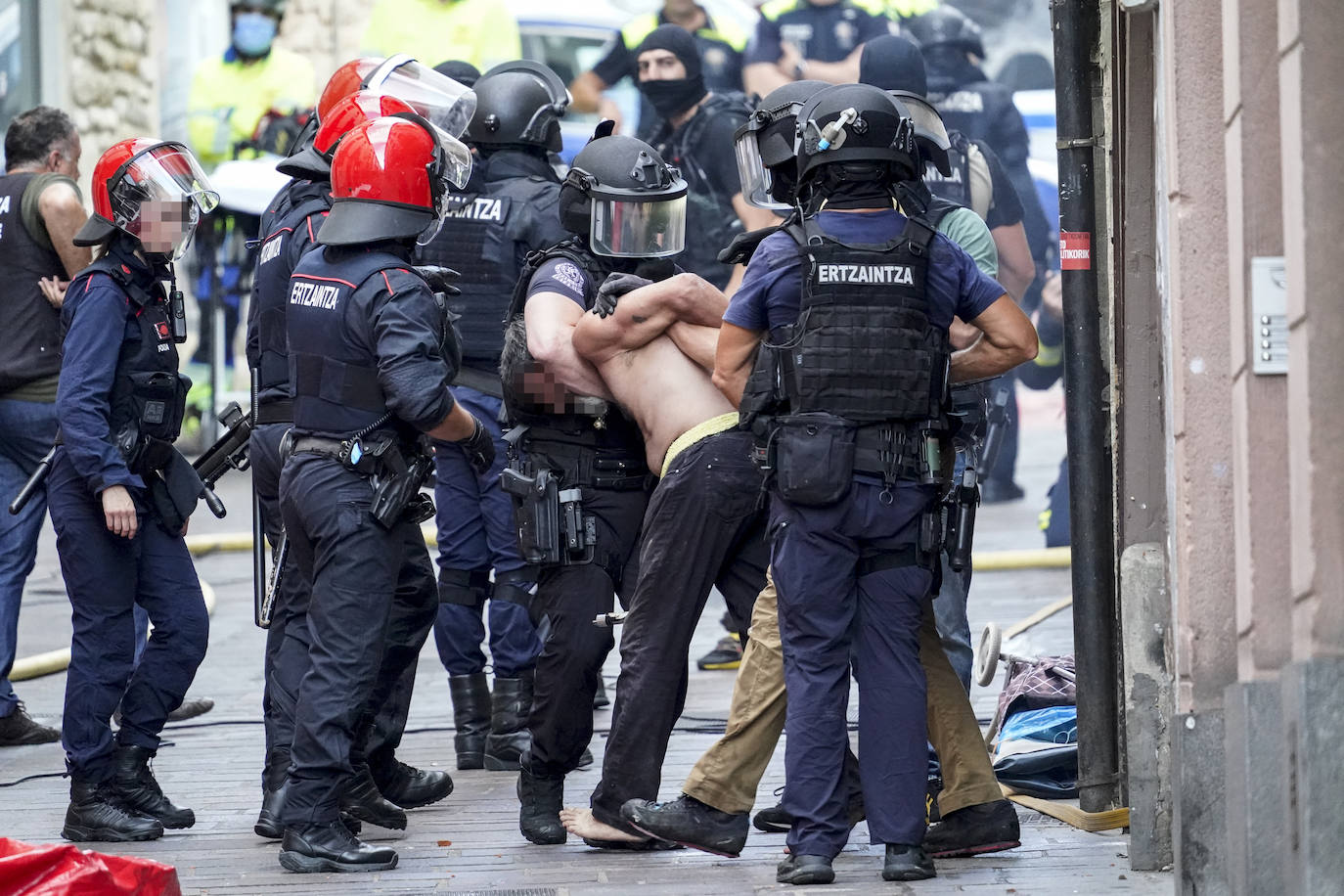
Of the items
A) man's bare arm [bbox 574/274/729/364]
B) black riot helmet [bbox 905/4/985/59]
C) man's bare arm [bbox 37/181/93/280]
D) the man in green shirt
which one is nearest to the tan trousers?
man's bare arm [bbox 574/274/729/364]

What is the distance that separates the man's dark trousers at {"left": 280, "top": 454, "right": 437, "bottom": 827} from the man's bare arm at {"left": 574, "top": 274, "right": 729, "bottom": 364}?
0.75 meters

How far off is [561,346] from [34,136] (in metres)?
3.01

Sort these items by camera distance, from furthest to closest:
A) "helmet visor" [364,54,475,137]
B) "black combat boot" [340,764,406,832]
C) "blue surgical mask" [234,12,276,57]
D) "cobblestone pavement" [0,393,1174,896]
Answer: "blue surgical mask" [234,12,276,57], "helmet visor" [364,54,475,137], "black combat boot" [340,764,406,832], "cobblestone pavement" [0,393,1174,896]

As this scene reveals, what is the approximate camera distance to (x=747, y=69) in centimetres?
1171

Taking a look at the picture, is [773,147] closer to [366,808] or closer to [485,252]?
[485,252]

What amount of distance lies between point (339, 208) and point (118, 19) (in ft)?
36.5

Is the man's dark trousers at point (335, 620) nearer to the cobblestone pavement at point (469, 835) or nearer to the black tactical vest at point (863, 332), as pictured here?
the cobblestone pavement at point (469, 835)

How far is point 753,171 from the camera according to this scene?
5.60 m

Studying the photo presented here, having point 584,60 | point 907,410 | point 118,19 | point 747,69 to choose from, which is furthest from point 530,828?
point 118,19

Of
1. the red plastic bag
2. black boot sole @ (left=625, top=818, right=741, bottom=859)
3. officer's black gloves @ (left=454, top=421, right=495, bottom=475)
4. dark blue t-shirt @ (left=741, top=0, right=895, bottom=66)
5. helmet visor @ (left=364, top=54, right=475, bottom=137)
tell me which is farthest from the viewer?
dark blue t-shirt @ (left=741, top=0, right=895, bottom=66)

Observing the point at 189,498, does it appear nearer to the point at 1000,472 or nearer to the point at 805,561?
the point at 805,561

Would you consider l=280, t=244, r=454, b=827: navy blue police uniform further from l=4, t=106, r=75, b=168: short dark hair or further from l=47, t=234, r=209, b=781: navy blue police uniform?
l=4, t=106, r=75, b=168: short dark hair

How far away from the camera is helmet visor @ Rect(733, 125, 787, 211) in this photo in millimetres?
5546

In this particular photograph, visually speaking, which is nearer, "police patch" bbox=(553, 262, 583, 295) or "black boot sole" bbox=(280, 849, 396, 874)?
"black boot sole" bbox=(280, 849, 396, 874)
